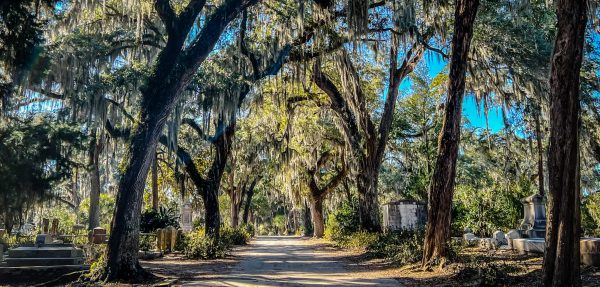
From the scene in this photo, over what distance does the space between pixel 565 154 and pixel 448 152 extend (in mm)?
4366

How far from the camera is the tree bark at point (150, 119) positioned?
29.6 ft

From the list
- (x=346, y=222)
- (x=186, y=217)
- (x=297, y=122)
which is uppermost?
(x=297, y=122)

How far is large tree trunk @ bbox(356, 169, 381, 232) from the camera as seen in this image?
19203 millimetres

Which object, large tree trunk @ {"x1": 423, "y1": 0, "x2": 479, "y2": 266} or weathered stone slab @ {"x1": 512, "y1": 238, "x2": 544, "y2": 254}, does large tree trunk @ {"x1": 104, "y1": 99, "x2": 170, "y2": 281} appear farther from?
weathered stone slab @ {"x1": 512, "y1": 238, "x2": 544, "y2": 254}

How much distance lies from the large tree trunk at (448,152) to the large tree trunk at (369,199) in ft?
27.2

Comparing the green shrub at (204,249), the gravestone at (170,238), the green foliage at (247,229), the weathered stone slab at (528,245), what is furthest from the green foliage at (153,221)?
the weathered stone slab at (528,245)

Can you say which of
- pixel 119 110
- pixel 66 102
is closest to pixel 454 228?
pixel 119 110

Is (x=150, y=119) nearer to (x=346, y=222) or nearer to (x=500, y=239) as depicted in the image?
(x=500, y=239)

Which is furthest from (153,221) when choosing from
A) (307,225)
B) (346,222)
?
(307,225)

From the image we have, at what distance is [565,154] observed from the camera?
6414mm

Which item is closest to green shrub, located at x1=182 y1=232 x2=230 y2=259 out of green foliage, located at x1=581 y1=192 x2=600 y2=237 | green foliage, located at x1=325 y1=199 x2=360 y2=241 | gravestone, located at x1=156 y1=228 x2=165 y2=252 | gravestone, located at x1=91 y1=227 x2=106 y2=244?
gravestone, located at x1=156 y1=228 x2=165 y2=252

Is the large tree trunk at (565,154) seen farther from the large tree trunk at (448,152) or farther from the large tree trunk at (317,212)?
the large tree trunk at (317,212)

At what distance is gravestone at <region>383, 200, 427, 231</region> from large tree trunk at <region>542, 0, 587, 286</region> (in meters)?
15.3

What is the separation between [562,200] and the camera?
6.42 m
